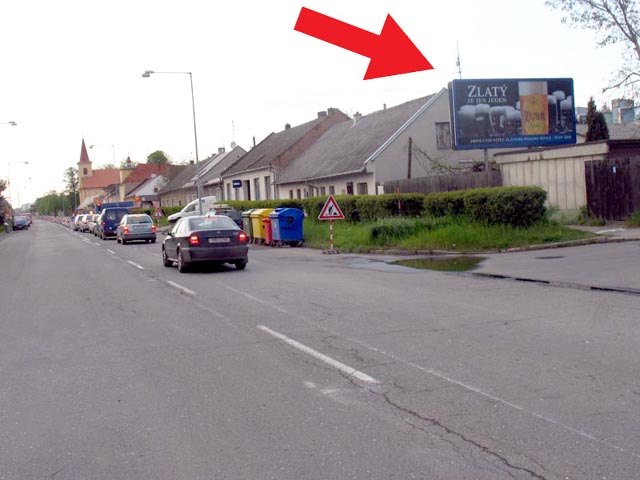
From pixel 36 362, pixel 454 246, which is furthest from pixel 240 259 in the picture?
pixel 36 362

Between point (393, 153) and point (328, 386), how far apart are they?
33.1 meters

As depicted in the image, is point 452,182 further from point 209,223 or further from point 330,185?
point 330,185

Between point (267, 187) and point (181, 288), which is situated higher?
point (267, 187)

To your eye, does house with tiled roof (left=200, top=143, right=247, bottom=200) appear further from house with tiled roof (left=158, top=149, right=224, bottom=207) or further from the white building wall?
the white building wall

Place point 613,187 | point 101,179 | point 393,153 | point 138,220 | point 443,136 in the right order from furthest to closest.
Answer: point 101,179 → point 443,136 → point 393,153 → point 138,220 → point 613,187

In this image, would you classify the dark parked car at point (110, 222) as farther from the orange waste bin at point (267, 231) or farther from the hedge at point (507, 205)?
the hedge at point (507, 205)

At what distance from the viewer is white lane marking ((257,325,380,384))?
6.99m

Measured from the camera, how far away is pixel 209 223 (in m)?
18.5

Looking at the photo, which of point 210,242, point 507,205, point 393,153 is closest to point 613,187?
point 507,205

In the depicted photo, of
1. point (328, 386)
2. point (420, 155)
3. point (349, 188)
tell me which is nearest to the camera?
point (328, 386)

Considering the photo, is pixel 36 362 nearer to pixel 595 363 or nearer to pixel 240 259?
pixel 595 363

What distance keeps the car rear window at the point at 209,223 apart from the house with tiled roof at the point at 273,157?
31692mm

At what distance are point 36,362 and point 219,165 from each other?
229ft

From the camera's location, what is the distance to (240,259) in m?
18.4
